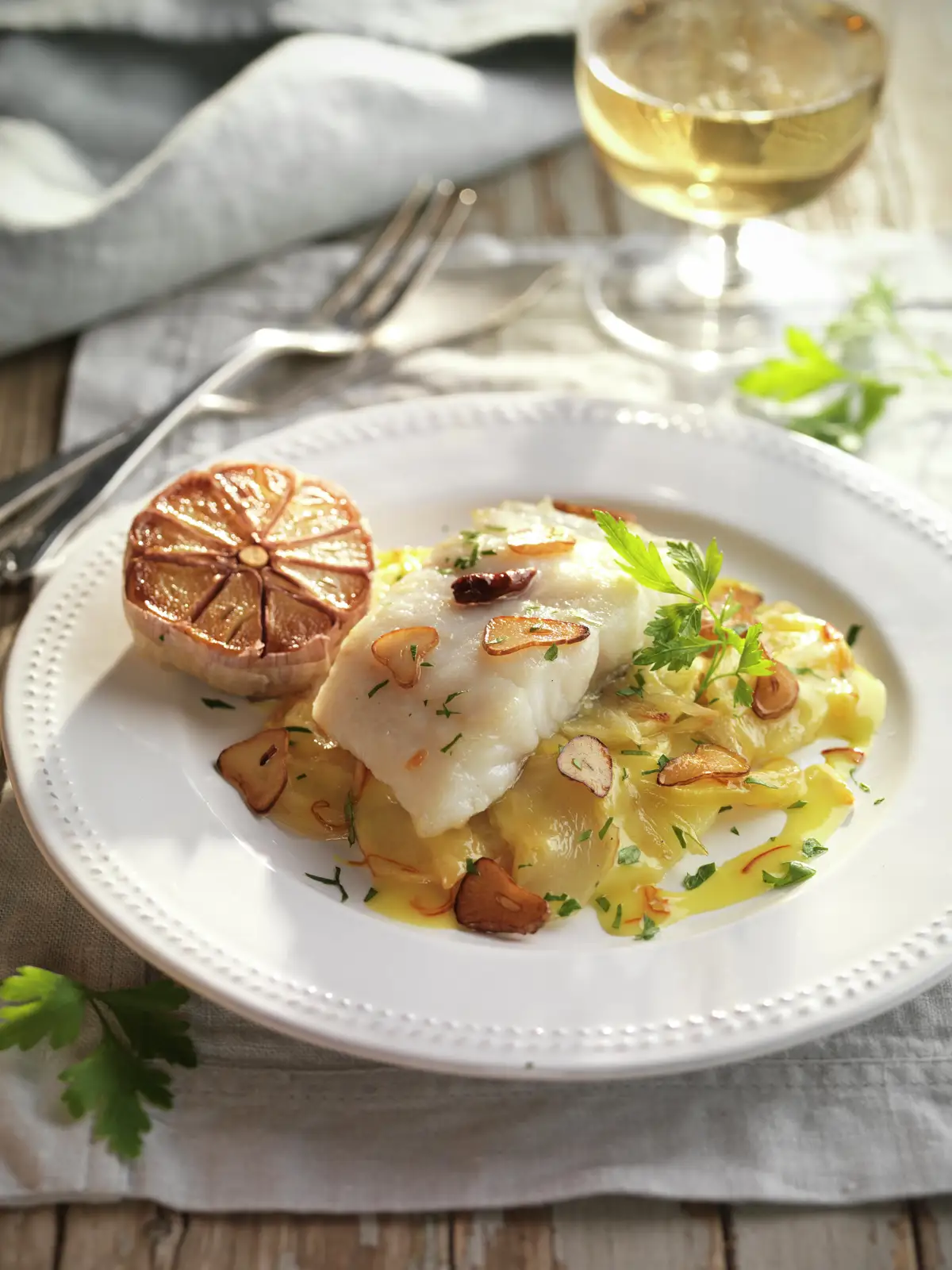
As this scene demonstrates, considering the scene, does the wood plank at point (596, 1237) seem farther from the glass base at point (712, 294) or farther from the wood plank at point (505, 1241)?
the glass base at point (712, 294)

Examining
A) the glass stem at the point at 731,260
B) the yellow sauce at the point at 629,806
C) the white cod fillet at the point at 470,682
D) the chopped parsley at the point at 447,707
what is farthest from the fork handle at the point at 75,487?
the glass stem at the point at 731,260

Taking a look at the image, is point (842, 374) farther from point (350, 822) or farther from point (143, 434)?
point (350, 822)

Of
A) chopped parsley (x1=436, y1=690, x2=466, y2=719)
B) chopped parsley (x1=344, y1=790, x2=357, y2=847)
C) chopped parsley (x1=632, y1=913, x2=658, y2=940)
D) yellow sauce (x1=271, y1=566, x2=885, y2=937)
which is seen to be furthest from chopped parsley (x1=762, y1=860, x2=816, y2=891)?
chopped parsley (x1=344, y1=790, x2=357, y2=847)

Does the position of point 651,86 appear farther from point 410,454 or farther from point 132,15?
point 132,15

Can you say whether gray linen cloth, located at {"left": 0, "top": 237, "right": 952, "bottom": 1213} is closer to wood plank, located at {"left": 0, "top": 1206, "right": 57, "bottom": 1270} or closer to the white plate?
wood plank, located at {"left": 0, "top": 1206, "right": 57, "bottom": 1270}

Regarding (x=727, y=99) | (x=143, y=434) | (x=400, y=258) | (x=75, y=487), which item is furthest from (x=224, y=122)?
(x=727, y=99)

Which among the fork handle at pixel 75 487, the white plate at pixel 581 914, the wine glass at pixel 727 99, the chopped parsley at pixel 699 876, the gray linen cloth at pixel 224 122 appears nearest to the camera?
the white plate at pixel 581 914
